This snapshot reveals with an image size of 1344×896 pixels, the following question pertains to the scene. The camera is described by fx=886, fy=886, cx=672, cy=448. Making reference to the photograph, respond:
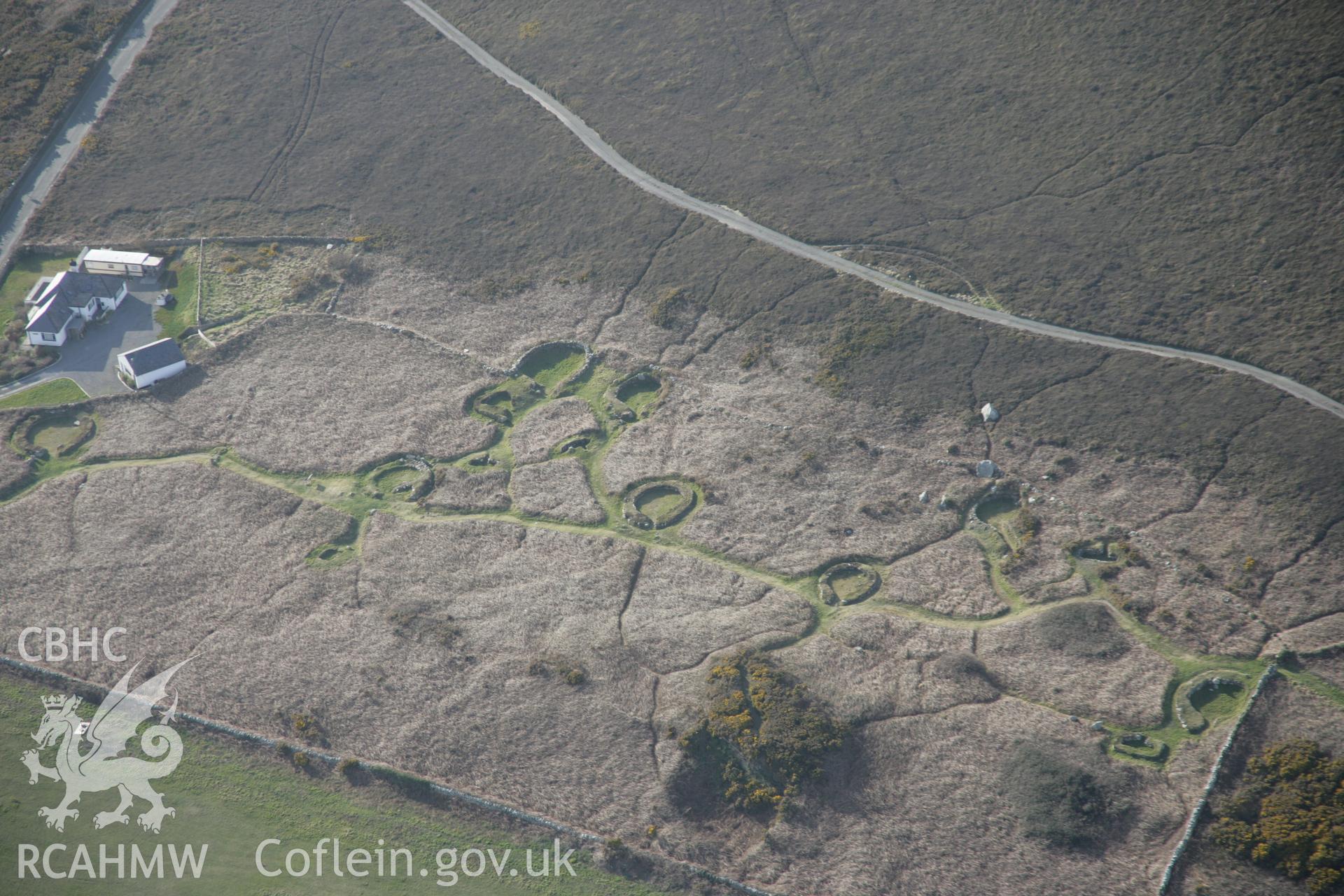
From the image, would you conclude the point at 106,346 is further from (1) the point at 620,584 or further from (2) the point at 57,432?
(1) the point at 620,584

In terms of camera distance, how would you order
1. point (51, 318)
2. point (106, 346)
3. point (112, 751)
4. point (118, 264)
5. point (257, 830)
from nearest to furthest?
point (257, 830) → point (112, 751) → point (51, 318) → point (106, 346) → point (118, 264)

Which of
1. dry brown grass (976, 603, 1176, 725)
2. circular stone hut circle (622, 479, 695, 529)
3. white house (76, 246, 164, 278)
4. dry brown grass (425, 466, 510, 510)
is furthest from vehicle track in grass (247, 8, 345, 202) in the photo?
dry brown grass (976, 603, 1176, 725)

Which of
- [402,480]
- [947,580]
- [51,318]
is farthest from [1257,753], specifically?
[51,318]

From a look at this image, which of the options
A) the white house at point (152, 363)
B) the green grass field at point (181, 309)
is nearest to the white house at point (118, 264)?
the green grass field at point (181, 309)

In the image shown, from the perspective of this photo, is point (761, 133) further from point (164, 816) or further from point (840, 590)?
point (164, 816)

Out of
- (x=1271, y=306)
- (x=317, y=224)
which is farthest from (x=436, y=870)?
(x=1271, y=306)

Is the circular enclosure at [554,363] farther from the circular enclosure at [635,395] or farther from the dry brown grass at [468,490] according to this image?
the dry brown grass at [468,490]
